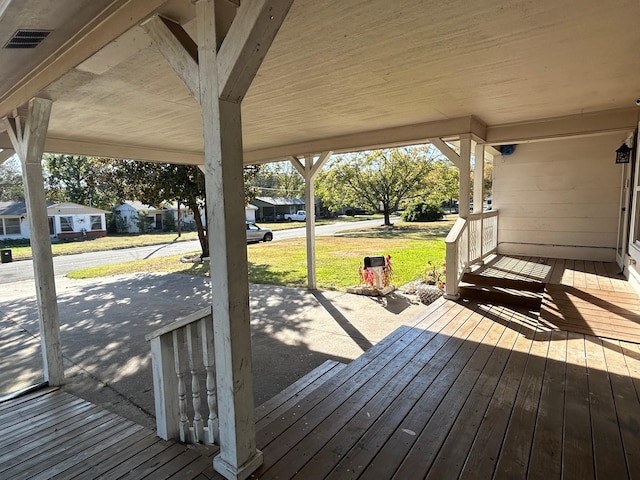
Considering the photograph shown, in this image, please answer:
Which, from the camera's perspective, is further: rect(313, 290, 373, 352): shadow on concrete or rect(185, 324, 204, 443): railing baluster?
rect(313, 290, 373, 352): shadow on concrete

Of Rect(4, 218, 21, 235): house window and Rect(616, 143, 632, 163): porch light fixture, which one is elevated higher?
Rect(616, 143, 632, 163): porch light fixture

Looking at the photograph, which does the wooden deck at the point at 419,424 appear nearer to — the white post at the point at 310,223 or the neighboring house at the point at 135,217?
the white post at the point at 310,223

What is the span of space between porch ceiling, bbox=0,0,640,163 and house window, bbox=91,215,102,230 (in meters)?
23.3

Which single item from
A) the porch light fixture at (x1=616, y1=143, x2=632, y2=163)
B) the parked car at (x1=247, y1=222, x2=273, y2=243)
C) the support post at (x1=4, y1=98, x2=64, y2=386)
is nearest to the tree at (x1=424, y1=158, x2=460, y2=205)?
the parked car at (x1=247, y1=222, x2=273, y2=243)

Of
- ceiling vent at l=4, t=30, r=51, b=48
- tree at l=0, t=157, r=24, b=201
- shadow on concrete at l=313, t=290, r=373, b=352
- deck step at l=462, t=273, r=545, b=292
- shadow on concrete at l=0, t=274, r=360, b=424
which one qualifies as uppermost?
tree at l=0, t=157, r=24, b=201

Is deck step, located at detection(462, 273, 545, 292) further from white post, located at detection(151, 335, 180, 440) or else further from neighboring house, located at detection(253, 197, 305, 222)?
neighboring house, located at detection(253, 197, 305, 222)

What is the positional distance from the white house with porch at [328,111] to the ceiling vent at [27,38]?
0.05 feet

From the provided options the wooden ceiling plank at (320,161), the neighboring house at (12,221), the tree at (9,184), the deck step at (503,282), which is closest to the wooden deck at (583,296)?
the deck step at (503,282)

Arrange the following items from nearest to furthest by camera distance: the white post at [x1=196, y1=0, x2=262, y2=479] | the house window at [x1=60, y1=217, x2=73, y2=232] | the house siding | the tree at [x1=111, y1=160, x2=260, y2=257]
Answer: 1. the white post at [x1=196, y1=0, x2=262, y2=479]
2. the house siding
3. the tree at [x1=111, y1=160, x2=260, y2=257]
4. the house window at [x1=60, y1=217, x2=73, y2=232]

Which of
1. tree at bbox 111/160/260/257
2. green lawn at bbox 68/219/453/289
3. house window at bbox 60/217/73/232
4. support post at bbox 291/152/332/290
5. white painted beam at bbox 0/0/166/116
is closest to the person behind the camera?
white painted beam at bbox 0/0/166/116

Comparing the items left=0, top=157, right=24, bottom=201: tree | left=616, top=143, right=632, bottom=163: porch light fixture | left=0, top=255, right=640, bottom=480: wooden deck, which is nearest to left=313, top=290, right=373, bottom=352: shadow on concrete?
left=0, top=255, right=640, bottom=480: wooden deck

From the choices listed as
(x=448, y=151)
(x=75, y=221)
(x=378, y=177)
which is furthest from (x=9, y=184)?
(x=448, y=151)

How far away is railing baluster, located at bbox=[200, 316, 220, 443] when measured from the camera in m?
1.98

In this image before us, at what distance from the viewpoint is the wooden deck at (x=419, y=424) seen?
6.00 ft
